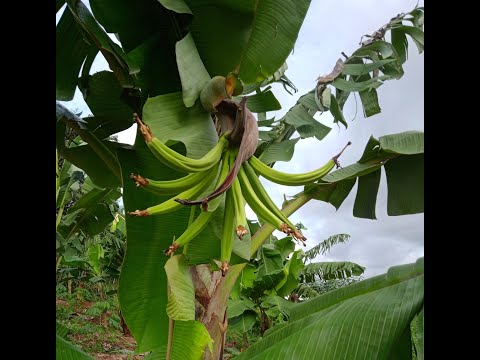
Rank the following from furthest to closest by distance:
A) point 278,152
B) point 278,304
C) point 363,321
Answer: point 278,304, point 278,152, point 363,321

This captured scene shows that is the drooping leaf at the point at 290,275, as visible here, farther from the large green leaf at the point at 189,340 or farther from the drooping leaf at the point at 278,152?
the large green leaf at the point at 189,340

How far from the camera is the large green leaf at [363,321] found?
1.28 feet

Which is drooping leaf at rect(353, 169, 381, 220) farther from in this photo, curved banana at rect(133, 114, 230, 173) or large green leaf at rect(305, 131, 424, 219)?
curved banana at rect(133, 114, 230, 173)

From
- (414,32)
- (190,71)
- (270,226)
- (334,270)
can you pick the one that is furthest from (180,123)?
(334,270)

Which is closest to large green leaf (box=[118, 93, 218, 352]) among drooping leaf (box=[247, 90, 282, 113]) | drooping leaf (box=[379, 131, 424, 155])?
drooping leaf (box=[247, 90, 282, 113])

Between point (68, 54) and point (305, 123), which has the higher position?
point (68, 54)

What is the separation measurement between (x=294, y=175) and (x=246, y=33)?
27cm

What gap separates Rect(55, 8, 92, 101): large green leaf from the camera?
89cm

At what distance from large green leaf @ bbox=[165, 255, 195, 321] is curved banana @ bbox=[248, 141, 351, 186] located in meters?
0.18

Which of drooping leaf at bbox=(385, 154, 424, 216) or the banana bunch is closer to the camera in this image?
the banana bunch

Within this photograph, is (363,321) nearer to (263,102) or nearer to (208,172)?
(208,172)

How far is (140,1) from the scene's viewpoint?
0.77 metres

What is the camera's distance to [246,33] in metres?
0.74
